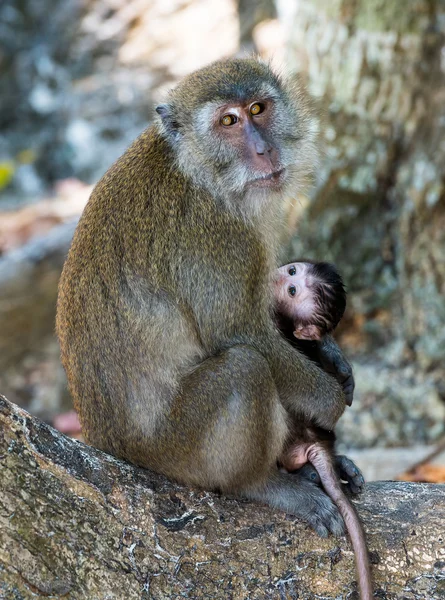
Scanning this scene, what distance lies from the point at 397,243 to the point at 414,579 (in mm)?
4266

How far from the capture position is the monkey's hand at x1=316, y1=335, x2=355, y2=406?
172 inches

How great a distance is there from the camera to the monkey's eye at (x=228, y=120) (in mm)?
4082

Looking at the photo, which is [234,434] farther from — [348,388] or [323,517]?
[348,388]

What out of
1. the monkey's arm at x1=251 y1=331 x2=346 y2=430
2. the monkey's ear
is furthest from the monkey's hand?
the monkey's ear

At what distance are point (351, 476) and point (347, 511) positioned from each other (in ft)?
1.22

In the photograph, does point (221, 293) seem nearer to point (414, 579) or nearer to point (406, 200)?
point (414, 579)

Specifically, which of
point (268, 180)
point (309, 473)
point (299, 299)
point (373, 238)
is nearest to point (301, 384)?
point (309, 473)

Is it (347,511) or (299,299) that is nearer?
(347,511)

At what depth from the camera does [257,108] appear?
416 centimetres

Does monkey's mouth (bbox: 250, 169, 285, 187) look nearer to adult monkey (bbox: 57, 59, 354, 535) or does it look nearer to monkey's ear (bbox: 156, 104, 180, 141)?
adult monkey (bbox: 57, 59, 354, 535)

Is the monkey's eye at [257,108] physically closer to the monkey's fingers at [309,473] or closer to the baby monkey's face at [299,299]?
the baby monkey's face at [299,299]

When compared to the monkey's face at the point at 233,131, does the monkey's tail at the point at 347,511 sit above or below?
below

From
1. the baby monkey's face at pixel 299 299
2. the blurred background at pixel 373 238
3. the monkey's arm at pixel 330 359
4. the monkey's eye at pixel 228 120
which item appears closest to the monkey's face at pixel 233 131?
the monkey's eye at pixel 228 120

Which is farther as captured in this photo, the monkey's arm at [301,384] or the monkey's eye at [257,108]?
the monkey's eye at [257,108]
